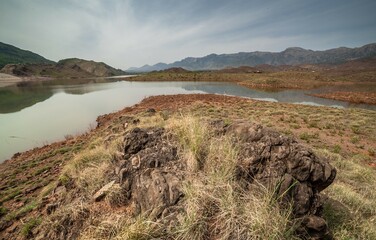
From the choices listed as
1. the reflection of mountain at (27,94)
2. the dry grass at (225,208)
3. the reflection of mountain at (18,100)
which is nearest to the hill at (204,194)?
the dry grass at (225,208)

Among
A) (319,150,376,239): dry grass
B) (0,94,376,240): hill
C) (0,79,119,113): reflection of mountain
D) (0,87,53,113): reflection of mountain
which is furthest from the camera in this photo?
(0,79,119,113): reflection of mountain

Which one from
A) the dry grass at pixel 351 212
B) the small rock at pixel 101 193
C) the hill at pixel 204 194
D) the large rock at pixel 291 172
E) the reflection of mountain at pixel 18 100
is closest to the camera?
the hill at pixel 204 194

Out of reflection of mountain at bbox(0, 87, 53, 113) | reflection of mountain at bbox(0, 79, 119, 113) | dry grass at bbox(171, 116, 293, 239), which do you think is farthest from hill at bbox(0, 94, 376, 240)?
reflection of mountain at bbox(0, 79, 119, 113)

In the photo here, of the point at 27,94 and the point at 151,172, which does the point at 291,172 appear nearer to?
the point at 151,172

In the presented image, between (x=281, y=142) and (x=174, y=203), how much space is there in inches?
91.0

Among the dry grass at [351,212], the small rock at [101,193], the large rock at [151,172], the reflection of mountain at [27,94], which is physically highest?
the large rock at [151,172]

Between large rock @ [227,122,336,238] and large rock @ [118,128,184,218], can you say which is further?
large rock @ [118,128,184,218]

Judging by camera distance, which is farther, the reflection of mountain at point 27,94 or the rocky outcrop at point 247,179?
the reflection of mountain at point 27,94

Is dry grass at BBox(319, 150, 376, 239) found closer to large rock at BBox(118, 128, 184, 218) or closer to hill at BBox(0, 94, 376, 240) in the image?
hill at BBox(0, 94, 376, 240)

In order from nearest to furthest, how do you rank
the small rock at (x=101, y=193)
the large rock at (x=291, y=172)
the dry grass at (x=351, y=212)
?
the large rock at (x=291, y=172), the dry grass at (x=351, y=212), the small rock at (x=101, y=193)

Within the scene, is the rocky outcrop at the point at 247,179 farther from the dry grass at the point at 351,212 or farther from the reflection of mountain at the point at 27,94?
the reflection of mountain at the point at 27,94

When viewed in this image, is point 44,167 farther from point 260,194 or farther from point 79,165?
A: point 260,194

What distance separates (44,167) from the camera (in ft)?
30.4

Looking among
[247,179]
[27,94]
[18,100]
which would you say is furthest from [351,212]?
[27,94]
